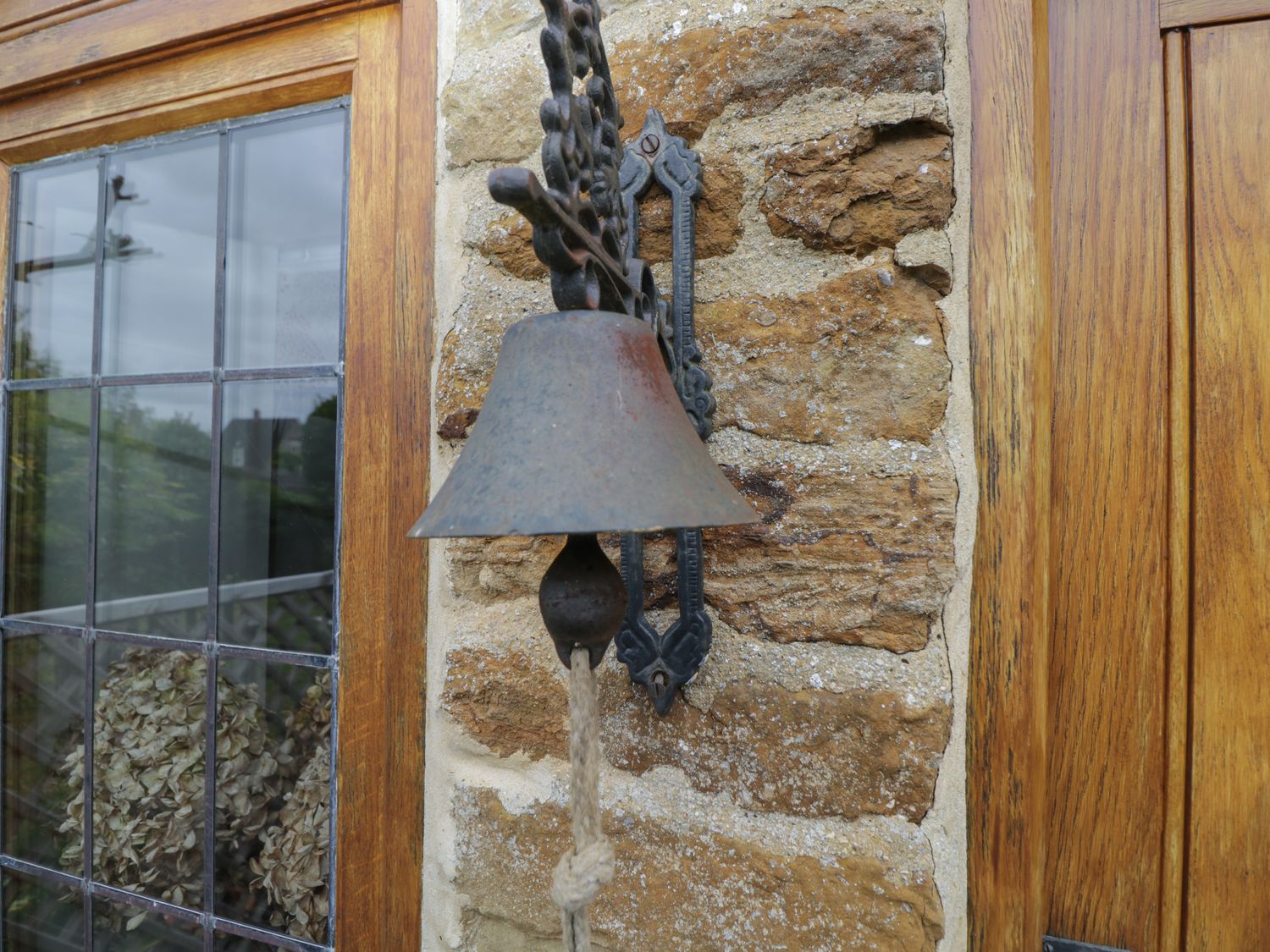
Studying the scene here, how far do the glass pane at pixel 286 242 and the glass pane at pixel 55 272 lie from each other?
32 centimetres

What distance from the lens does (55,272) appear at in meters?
1.18

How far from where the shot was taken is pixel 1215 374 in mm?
632

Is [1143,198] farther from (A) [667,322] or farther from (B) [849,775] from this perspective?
(B) [849,775]

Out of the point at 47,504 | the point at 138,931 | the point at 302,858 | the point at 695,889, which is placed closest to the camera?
the point at 695,889

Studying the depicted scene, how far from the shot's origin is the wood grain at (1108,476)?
64 cm

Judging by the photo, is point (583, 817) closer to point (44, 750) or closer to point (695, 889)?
point (695, 889)

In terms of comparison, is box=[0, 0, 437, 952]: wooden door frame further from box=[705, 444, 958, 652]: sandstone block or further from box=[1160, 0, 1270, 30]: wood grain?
box=[1160, 0, 1270, 30]: wood grain

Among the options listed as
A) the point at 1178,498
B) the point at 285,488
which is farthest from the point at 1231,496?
the point at 285,488

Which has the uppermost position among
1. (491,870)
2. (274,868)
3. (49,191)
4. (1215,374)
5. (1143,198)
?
(49,191)

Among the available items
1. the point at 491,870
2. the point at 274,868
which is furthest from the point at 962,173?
the point at 274,868

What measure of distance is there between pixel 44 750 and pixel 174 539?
41 cm

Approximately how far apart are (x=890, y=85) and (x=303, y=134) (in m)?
0.75

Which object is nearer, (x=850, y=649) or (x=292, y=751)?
(x=850, y=649)

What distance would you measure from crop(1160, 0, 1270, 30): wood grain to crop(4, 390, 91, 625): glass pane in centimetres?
142
